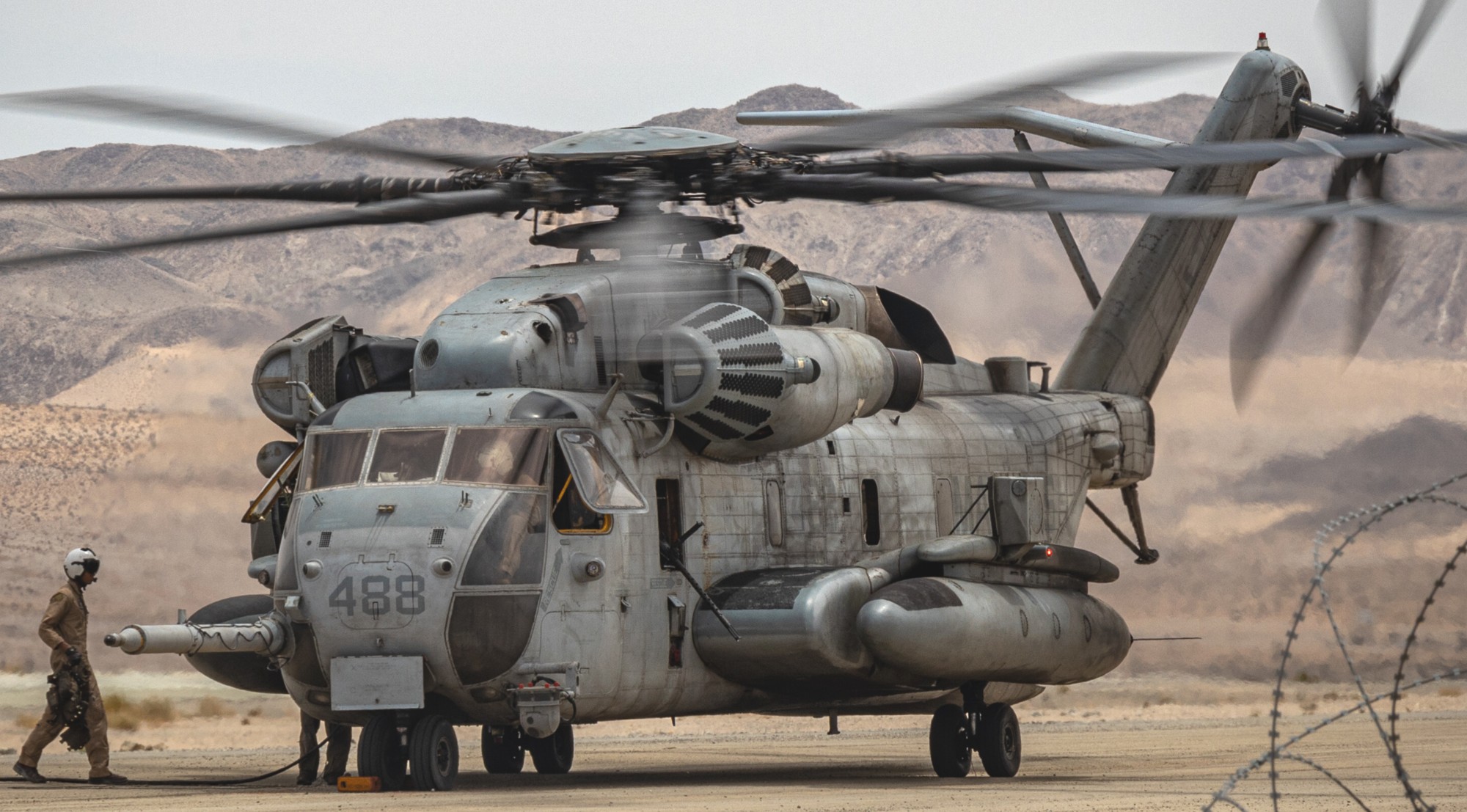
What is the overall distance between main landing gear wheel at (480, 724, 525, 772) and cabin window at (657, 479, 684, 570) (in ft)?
9.66

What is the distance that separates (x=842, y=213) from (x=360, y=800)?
78188mm

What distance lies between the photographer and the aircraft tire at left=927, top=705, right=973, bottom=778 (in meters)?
Result: 17.0

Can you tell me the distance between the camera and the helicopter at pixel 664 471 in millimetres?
13352

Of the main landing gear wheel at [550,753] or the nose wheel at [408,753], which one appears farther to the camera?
the main landing gear wheel at [550,753]

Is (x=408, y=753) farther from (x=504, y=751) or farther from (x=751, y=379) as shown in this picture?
(x=751, y=379)

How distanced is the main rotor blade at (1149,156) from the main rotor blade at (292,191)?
321 cm

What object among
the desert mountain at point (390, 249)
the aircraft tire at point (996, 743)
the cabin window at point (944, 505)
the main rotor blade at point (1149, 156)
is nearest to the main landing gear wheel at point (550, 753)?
the aircraft tire at point (996, 743)

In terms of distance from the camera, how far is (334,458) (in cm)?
1435

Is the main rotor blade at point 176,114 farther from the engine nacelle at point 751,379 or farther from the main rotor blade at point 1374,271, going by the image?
the main rotor blade at point 1374,271

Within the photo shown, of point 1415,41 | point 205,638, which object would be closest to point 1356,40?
point 1415,41

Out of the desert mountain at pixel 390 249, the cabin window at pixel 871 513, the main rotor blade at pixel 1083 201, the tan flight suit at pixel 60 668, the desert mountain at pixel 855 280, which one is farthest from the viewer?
the desert mountain at pixel 390 249

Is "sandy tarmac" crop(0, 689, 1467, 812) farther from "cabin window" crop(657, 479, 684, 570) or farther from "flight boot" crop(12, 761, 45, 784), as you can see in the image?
"cabin window" crop(657, 479, 684, 570)

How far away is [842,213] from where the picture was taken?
90000mm

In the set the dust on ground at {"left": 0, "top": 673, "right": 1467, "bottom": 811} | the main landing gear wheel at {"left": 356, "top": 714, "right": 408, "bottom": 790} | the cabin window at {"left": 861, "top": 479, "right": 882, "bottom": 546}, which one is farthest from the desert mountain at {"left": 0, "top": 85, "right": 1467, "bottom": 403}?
the main landing gear wheel at {"left": 356, "top": 714, "right": 408, "bottom": 790}
